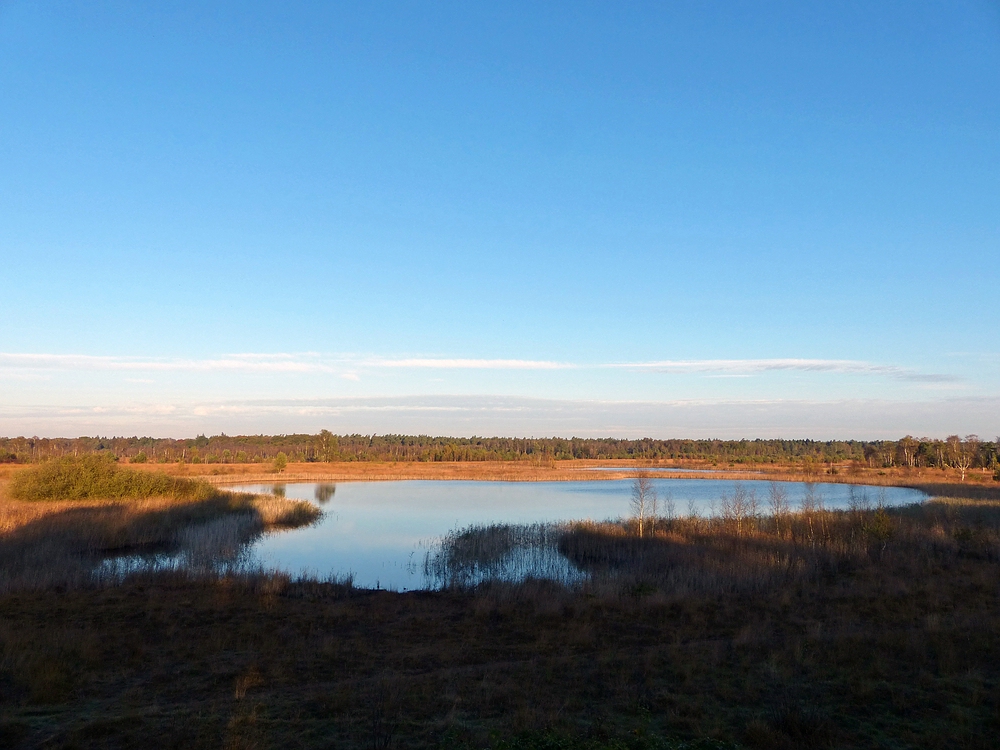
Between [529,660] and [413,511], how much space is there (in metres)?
33.5

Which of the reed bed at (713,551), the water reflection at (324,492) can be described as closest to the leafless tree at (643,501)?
the reed bed at (713,551)

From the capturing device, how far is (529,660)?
34.4 ft

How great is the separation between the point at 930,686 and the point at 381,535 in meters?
26.6

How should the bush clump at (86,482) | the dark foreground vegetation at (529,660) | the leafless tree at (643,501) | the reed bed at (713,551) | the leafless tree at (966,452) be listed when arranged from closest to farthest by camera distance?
the dark foreground vegetation at (529,660) < the reed bed at (713,551) < the leafless tree at (643,501) < the bush clump at (86,482) < the leafless tree at (966,452)

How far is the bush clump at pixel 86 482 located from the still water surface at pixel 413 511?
9227 millimetres

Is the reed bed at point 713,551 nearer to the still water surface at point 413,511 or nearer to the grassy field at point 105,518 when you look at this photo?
the still water surface at point 413,511

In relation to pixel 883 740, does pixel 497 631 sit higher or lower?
lower

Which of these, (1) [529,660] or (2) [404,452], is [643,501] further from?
(2) [404,452]

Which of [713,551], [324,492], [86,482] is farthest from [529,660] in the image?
[324,492]

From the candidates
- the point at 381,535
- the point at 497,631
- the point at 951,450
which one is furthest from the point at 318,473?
the point at 951,450

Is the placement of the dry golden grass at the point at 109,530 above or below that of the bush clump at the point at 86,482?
below

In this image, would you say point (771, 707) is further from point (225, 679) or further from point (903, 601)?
point (903, 601)

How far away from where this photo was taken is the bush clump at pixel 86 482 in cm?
3359

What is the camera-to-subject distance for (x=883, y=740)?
259 inches
